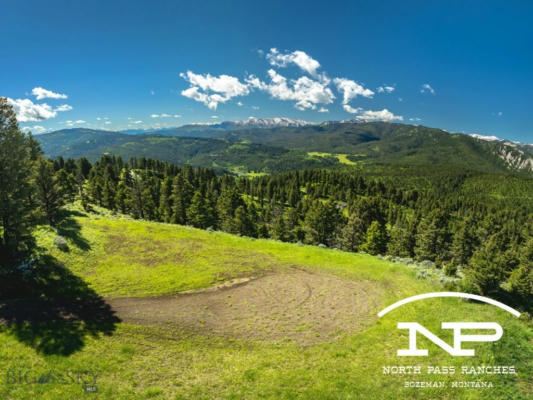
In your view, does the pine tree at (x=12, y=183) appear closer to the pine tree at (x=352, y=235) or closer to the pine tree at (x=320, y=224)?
the pine tree at (x=320, y=224)

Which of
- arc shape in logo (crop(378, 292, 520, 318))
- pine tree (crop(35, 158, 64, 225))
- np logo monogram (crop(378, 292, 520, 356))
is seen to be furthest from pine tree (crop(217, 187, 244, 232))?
np logo monogram (crop(378, 292, 520, 356))

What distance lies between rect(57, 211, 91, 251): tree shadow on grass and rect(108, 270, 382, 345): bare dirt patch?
1468cm

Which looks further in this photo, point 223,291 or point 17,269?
point 223,291

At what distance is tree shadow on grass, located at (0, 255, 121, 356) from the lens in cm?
1642

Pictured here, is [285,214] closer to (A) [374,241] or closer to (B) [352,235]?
(B) [352,235]

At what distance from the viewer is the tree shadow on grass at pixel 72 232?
32156mm

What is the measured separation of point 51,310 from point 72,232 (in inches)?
734

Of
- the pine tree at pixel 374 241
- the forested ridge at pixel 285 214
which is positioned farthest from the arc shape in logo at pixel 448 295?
the pine tree at pixel 374 241

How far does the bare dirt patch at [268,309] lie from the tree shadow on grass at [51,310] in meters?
2.08

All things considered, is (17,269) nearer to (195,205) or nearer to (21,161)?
(21,161)

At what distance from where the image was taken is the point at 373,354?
17031mm

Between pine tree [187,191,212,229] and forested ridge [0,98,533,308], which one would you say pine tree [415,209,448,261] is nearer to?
forested ridge [0,98,533,308]

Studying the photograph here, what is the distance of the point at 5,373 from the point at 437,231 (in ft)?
275

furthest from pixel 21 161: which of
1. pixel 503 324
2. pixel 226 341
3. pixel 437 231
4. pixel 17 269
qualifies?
pixel 437 231
